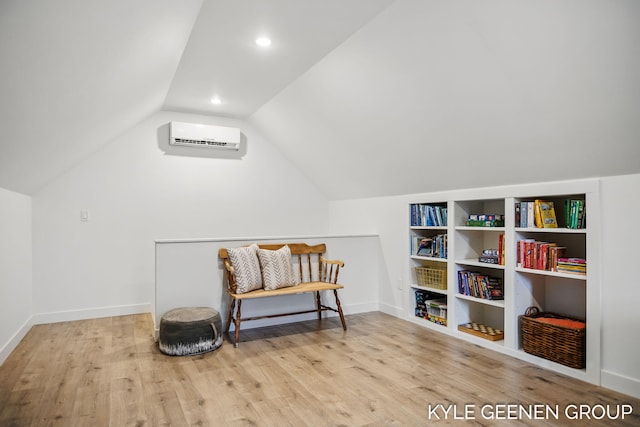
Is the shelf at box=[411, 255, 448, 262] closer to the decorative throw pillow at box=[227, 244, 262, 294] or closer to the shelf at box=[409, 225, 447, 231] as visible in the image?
the shelf at box=[409, 225, 447, 231]

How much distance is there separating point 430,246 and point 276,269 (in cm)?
→ 158

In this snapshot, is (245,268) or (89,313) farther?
(89,313)

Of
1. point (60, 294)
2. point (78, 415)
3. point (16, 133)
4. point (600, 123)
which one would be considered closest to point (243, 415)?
point (78, 415)

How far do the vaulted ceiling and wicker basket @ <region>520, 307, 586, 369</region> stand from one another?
42.3 inches

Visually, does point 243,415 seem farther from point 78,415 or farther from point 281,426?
point 78,415

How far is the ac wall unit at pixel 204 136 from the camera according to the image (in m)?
4.86

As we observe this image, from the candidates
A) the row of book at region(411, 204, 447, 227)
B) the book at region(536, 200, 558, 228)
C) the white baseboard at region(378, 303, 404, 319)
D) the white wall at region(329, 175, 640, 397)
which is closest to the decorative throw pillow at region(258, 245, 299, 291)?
the white baseboard at region(378, 303, 404, 319)

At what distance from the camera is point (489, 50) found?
240cm

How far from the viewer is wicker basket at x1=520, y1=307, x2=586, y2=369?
2770 millimetres

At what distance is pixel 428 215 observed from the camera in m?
4.09

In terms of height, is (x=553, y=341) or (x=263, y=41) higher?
(x=263, y=41)

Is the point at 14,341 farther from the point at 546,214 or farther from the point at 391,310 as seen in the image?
the point at 546,214

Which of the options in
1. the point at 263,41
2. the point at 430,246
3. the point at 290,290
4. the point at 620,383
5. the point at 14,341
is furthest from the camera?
the point at 430,246

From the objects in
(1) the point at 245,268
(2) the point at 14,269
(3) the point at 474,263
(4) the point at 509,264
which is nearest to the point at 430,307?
(3) the point at 474,263
